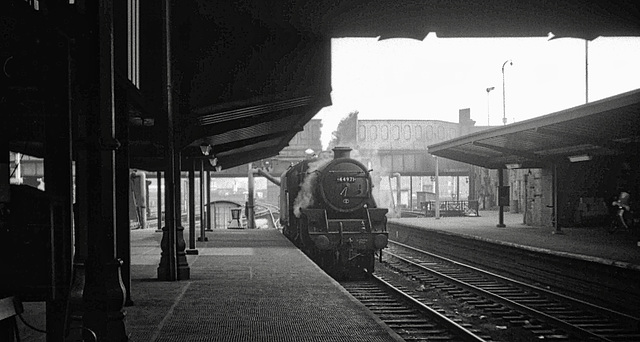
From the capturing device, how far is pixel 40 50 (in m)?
4.79

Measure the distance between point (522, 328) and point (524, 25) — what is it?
466 centimetres

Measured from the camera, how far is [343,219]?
520 inches

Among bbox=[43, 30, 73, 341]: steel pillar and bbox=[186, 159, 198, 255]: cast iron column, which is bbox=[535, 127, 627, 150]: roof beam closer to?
bbox=[186, 159, 198, 255]: cast iron column

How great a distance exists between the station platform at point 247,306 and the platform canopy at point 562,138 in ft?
19.1

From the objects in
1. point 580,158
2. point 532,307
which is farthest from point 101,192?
point 580,158

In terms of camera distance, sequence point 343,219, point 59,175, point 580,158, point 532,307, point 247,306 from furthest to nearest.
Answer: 1. point 580,158
2. point 343,219
3. point 532,307
4. point 247,306
5. point 59,175

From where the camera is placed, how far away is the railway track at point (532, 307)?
7996 mm

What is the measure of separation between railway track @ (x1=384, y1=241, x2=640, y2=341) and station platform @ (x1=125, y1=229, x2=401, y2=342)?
2.67 meters

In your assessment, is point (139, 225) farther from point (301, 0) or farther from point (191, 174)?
point (301, 0)

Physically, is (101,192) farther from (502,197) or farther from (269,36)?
(502,197)

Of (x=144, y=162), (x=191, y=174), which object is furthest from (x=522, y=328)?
(x=144, y=162)

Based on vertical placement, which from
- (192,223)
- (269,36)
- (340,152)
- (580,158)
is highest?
(269,36)

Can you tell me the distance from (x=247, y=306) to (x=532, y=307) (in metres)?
4.96

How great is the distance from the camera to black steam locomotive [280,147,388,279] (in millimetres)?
12594
